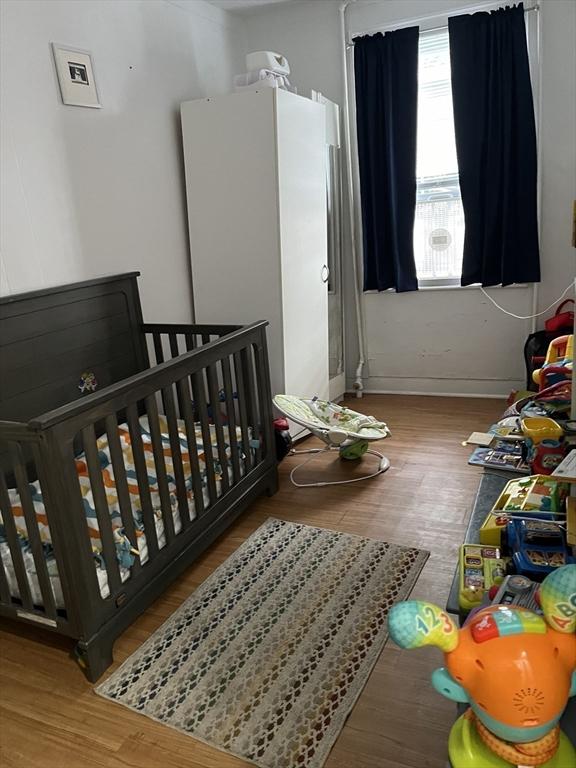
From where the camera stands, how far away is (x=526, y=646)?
0.97 meters

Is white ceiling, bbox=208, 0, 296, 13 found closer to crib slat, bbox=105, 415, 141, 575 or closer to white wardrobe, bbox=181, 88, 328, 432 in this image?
white wardrobe, bbox=181, 88, 328, 432

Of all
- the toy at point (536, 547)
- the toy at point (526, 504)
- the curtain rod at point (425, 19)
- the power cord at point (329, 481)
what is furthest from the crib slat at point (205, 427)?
the curtain rod at point (425, 19)

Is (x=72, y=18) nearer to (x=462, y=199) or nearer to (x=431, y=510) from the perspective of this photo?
(x=462, y=199)

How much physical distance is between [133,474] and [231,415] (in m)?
0.45

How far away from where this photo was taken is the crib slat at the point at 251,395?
252 cm

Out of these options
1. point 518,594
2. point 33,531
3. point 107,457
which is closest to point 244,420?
point 107,457

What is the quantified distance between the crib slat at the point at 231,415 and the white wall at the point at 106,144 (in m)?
0.81

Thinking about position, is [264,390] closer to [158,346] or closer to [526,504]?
[158,346]

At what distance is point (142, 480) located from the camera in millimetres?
1861

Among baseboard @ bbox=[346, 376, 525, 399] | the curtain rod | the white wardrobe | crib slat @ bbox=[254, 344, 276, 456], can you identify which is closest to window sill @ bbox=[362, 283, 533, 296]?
baseboard @ bbox=[346, 376, 525, 399]

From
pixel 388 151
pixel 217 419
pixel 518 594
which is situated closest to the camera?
pixel 518 594

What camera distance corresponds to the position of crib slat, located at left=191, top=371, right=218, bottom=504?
7.12 feet

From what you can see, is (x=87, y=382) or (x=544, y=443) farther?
(x=87, y=382)

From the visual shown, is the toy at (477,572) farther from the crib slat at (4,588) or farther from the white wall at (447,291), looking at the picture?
the white wall at (447,291)
